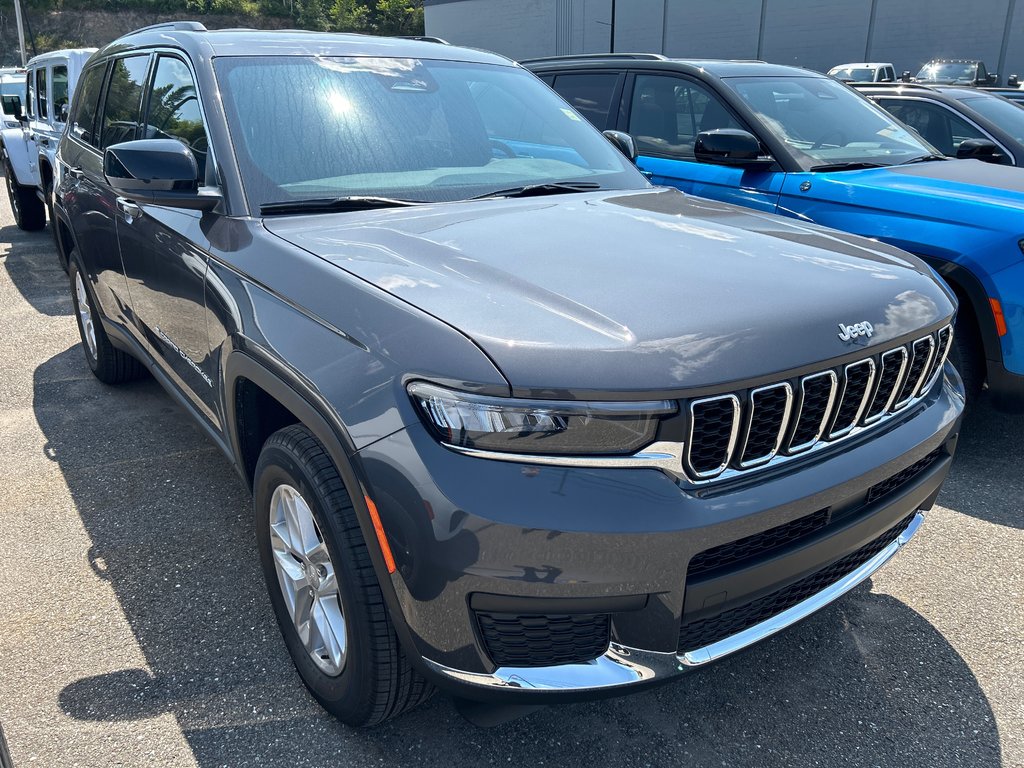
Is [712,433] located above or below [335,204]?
below

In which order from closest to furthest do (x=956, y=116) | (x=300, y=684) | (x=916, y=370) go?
(x=916, y=370) < (x=300, y=684) < (x=956, y=116)

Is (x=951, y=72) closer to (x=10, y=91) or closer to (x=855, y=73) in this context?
(x=855, y=73)

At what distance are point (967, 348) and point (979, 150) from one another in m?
2.99

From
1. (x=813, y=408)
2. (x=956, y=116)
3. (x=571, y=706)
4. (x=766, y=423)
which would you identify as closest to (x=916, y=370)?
(x=813, y=408)

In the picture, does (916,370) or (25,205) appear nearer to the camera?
(916,370)

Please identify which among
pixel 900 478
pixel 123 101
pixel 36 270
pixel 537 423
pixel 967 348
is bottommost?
pixel 36 270

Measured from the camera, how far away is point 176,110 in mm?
3064

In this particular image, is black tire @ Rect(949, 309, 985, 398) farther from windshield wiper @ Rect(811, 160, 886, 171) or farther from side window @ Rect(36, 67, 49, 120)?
side window @ Rect(36, 67, 49, 120)

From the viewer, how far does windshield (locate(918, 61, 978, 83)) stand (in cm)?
1862

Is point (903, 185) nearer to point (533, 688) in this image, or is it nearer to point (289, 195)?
point (289, 195)

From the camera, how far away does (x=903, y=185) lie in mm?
4184

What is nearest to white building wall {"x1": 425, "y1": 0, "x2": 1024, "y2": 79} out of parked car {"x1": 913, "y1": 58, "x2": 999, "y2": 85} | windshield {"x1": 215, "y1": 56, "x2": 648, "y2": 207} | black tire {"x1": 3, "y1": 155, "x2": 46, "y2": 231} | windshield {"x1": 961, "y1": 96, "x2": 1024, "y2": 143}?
parked car {"x1": 913, "y1": 58, "x2": 999, "y2": 85}

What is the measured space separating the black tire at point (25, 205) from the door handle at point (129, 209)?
7.34 metres

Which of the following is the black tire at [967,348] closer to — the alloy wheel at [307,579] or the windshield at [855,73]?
the alloy wheel at [307,579]
